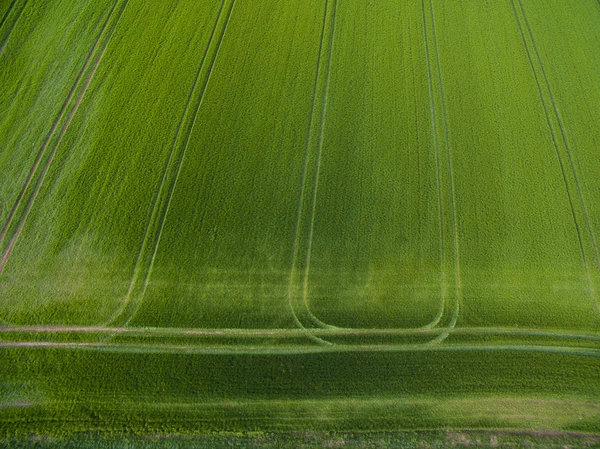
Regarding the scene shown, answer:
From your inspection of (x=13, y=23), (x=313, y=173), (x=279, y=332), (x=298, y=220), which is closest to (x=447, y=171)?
(x=313, y=173)

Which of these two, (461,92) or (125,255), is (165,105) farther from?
(461,92)

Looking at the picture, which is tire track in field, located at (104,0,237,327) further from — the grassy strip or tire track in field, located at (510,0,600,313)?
tire track in field, located at (510,0,600,313)

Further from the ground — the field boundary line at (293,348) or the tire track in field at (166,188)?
the tire track in field at (166,188)

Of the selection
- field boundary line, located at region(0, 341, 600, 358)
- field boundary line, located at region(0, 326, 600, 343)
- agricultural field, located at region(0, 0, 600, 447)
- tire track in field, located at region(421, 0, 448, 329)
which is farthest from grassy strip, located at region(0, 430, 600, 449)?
tire track in field, located at region(421, 0, 448, 329)

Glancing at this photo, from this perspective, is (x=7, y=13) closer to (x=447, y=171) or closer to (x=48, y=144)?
(x=48, y=144)

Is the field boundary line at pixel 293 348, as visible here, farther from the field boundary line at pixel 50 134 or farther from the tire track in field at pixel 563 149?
the field boundary line at pixel 50 134

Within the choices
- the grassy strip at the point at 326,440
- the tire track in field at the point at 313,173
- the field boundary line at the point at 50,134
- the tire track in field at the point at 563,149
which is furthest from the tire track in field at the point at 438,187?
the field boundary line at the point at 50,134
